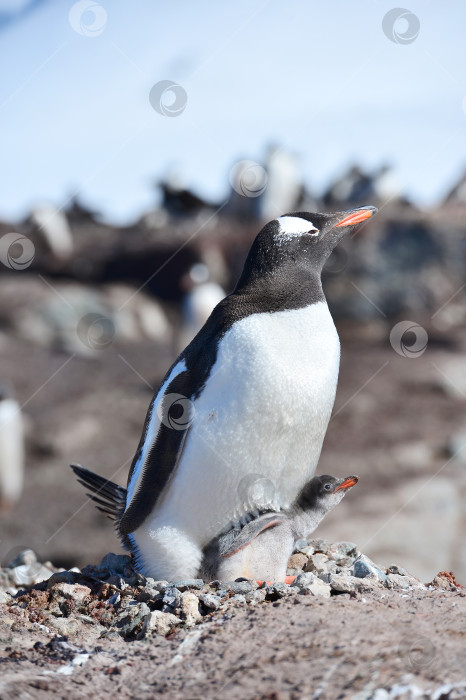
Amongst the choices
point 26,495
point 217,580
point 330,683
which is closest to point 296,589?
point 217,580

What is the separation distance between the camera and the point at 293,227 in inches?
141

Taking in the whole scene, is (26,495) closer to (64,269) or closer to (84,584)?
(84,584)

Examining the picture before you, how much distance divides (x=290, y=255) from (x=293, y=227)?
0.42 ft

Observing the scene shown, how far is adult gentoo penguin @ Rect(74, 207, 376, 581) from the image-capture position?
10.9ft

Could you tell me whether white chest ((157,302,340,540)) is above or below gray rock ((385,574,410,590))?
above

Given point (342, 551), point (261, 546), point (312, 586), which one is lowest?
point (312, 586)

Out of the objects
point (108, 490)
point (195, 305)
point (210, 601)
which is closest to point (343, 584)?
point (210, 601)

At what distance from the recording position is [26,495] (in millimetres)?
10953

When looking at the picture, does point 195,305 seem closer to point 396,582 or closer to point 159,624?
point 396,582

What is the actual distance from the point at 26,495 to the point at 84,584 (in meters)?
7.70

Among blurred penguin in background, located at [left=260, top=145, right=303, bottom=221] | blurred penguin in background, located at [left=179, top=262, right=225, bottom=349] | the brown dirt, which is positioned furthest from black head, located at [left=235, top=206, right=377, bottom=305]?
blurred penguin in background, located at [left=260, top=145, right=303, bottom=221]

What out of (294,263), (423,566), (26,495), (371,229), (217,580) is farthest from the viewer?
(371,229)

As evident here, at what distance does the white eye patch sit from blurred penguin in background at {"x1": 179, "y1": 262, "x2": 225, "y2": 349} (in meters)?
9.45

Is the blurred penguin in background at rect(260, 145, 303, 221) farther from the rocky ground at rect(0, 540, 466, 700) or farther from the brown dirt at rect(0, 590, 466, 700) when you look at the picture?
the brown dirt at rect(0, 590, 466, 700)
